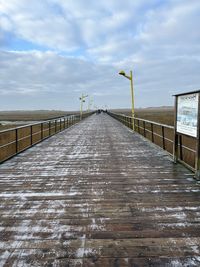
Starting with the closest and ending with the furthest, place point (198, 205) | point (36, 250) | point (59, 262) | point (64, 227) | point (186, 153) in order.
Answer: point (59, 262) < point (36, 250) < point (64, 227) < point (198, 205) < point (186, 153)

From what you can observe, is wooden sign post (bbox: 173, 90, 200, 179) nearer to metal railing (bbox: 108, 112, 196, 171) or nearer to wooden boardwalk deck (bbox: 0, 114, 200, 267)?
metal railing (bbox: 108, 112, 196, 171)

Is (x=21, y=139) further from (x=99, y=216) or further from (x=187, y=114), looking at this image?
(x=99, y=216)

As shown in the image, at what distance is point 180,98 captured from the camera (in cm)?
756

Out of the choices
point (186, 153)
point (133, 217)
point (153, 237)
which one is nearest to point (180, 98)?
point (133, 217)

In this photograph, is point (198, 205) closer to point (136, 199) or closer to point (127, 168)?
point (136, 199)

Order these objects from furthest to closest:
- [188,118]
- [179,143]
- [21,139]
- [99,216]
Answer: [21,139], [179,143], [188,118], [99,216]

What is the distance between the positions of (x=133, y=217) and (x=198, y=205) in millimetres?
1149

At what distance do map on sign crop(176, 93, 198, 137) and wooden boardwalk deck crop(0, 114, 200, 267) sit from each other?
1001mm

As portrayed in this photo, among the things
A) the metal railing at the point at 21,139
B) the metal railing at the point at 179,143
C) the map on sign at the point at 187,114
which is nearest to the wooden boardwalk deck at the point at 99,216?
the metal railing at the point at 179,143

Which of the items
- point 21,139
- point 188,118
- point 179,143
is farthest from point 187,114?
point 21,139

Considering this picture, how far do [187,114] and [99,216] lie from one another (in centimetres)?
373

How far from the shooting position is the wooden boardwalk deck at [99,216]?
10.4 ft

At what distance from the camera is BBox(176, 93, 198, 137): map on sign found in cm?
641

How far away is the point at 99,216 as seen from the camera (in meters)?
4.29
